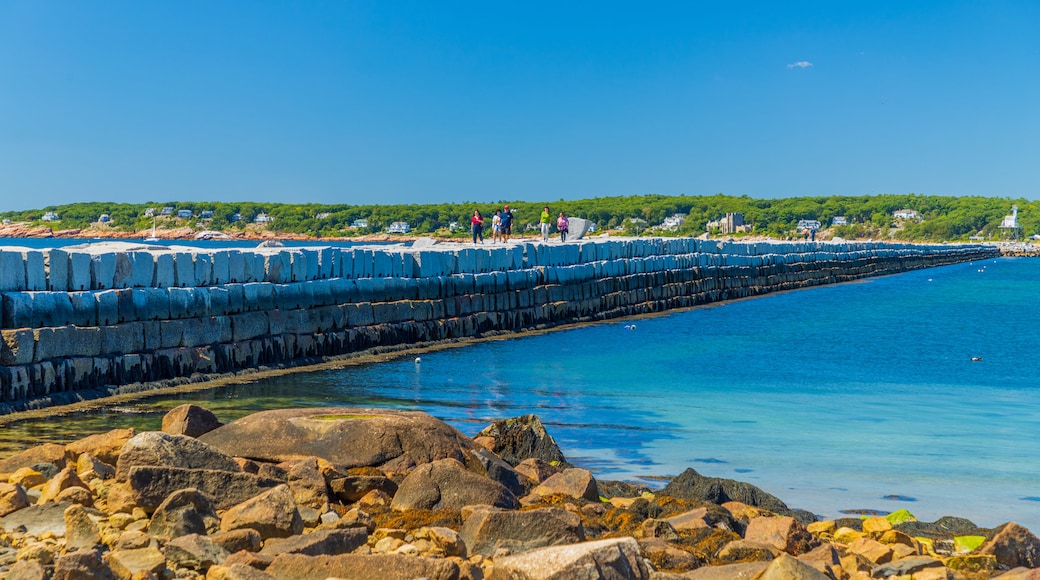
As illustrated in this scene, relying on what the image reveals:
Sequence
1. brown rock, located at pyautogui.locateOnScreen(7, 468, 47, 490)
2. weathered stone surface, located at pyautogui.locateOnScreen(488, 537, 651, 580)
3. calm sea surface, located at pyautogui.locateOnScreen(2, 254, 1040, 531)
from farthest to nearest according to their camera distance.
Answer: calm sea surface, located at pyautogui.locateOnScreen(2, 254, 1040, 531) < brown rock, located at pyautogui.locateOnScreen(7, 468, 47, 490) < weathered stone surface, located at pyautogui.locateOnScreen(488, 537, 651, 580)

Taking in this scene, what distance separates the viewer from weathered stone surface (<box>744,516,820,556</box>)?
653 centimetres

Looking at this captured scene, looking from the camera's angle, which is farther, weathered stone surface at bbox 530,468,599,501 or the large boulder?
the large boulder

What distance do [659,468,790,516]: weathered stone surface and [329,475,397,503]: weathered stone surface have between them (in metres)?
2.33

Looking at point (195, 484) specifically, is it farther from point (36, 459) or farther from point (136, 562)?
point (36, 459)

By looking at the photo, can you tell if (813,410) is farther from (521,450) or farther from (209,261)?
(209,261)

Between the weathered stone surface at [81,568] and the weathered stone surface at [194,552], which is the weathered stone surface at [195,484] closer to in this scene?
the weathered stone surface at [194,552]

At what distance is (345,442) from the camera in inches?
323

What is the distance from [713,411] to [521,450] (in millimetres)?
5038

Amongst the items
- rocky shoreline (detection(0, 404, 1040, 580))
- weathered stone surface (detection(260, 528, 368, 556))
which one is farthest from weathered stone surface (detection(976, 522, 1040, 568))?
weathered stone surface (detection(260, 528, 368, 556))

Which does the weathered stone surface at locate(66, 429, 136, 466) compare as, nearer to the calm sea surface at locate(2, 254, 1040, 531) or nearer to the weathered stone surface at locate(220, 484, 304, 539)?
the weathered stone surface at locate(220, 484, 304, 539)

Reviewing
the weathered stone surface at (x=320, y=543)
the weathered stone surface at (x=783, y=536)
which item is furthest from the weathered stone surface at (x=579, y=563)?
the weathered stone surface at (x=783, y=536)

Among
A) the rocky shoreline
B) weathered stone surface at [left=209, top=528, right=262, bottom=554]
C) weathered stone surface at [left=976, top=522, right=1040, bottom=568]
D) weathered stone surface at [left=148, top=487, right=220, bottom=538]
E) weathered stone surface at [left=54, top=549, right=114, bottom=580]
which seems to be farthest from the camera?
weathered stone surface at [left=976, top=522, right=1040, bottom=568]

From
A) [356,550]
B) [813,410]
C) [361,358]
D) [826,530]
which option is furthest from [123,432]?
[361,358]

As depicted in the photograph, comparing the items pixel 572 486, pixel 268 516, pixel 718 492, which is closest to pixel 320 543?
pixel 268 516
